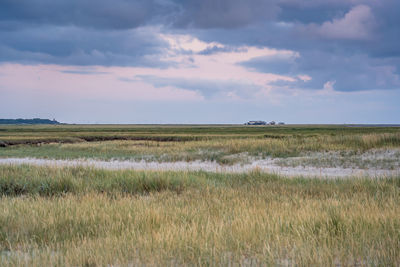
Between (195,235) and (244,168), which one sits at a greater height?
(195,235)

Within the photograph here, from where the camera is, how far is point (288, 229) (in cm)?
527

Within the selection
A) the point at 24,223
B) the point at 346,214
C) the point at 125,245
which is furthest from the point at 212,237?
the point at 24,223

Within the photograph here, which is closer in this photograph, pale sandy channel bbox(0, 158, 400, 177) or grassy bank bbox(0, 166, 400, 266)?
grassy bank bbox(0, 166, 400, 266)

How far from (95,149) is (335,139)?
21.7 meters

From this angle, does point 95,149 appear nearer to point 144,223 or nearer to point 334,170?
point 334,170

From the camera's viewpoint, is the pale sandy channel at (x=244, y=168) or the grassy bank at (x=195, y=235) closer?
the grassy bank at (x=195, y=235)

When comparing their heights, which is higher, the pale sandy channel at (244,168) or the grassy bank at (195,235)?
the grassy bank at (195,235)

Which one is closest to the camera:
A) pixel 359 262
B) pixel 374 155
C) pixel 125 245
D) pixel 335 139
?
pixel 359 262

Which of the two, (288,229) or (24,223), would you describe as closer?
(288,229)

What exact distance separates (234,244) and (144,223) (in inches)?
69.0

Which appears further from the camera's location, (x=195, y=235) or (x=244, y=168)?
(x=244, y=168)

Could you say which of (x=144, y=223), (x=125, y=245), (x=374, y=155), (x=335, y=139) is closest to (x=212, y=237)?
(x=125, y=245)

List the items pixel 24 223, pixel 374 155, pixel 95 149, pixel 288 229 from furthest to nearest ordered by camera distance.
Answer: pixel 95 149 < pixel 374 155 < pixel 24 223 < pixel 288 229

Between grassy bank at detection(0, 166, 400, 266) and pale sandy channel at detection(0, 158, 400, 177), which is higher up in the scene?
grassy bank at detection(0, 166, 400, 266)
